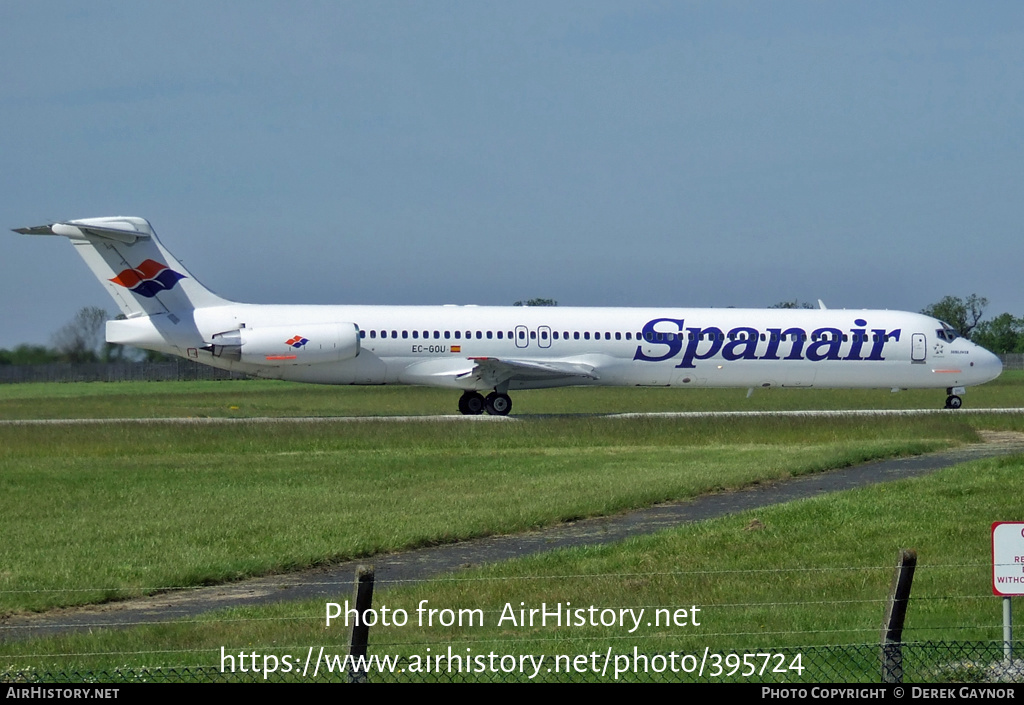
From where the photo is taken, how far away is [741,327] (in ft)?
123

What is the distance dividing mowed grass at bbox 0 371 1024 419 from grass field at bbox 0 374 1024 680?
11721mm

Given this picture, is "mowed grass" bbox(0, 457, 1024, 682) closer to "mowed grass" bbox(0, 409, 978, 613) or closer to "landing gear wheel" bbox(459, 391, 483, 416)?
"mowed grass" bbox(0, 409, 978, 613)

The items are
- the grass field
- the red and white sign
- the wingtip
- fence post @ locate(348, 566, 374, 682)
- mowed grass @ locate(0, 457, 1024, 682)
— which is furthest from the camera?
the wingtip

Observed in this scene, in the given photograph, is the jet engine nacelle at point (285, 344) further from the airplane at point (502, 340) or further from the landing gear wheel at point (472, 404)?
the landing gear wheel at point (472, 404)

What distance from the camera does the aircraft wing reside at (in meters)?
35.0

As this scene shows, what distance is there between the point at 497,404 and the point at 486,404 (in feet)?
1.82

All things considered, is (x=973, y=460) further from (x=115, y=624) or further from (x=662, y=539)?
(x=115, y=624)

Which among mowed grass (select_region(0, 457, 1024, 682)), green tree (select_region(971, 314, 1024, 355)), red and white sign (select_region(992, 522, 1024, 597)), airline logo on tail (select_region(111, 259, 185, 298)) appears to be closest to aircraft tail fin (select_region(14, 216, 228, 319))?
airline logo on tail (select_region(111, 259, 185, 298))

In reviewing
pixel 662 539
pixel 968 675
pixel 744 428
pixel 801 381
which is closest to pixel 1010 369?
pixel 801 381

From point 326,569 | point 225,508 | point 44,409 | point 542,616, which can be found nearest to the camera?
point 542,616

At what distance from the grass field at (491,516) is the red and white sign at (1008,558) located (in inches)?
88.8

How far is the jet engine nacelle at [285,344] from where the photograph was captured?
1352 inches

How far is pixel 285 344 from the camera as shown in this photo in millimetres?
34562

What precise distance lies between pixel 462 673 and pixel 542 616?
2413 millimetres
